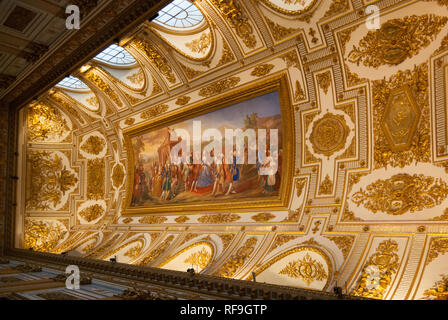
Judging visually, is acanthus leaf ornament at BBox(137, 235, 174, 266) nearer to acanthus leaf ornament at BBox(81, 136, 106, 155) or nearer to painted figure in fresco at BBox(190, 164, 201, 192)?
painted figure in fresco at BBox(190, 164, 201, 192)

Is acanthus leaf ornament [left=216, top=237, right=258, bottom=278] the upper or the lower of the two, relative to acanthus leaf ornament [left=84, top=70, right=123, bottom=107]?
lower

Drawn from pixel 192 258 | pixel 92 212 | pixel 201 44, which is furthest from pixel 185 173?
pixel 92 212

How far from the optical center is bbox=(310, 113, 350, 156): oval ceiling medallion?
10094mm

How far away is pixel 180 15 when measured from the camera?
1334 centimetres

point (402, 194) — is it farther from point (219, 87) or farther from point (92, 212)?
point (92, 212)

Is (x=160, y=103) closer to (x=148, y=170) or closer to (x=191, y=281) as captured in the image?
(x=148, y=170)

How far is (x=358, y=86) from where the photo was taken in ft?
31.6

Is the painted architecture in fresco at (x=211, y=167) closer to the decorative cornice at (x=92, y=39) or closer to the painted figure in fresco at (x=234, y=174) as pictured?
the painted figure in fresco at (x=234, y=174)

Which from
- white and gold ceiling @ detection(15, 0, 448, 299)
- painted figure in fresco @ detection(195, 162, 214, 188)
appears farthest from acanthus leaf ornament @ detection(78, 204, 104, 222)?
painted figure in fresco @ detection(195, 162, 214, 188)

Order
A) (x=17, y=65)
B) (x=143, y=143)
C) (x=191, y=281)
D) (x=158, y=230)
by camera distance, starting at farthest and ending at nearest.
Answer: (x=143, y=143) < (x=158, y=230) < (x=17, y=65) < (x=191, y=281)

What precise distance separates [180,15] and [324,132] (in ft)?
23.8

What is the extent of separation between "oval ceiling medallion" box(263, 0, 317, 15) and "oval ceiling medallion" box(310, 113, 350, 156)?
10.2 feet

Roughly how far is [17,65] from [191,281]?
35.0 feet

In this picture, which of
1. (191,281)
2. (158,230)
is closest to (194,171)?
(158,230)
